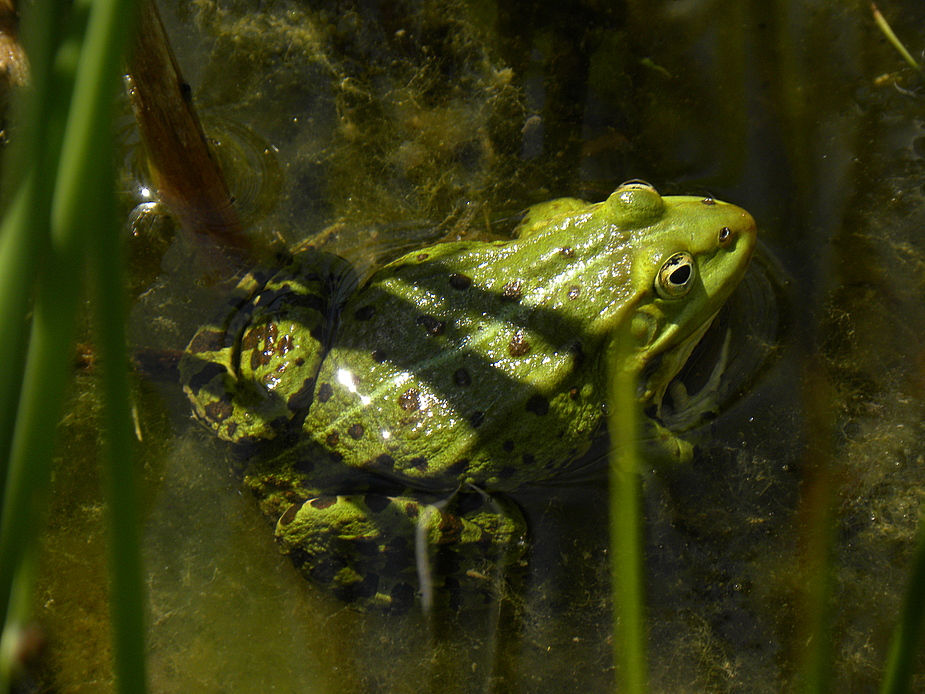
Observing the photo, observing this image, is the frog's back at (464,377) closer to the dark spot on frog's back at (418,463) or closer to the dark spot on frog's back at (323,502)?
the dark spot on frog's back at (418,463)

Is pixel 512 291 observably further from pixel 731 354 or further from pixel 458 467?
pixel 731 354

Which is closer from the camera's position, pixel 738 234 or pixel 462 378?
pixel 462 378

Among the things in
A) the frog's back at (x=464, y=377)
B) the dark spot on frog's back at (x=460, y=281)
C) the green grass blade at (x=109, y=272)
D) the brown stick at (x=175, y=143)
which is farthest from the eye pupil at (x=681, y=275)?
the green grass blade at (x=109, y=272)

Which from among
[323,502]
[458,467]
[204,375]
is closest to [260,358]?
[204,375]

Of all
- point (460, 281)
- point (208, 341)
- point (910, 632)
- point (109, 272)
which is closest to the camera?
point (109, 272)

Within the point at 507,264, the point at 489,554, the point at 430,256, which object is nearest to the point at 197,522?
the point at 489,554

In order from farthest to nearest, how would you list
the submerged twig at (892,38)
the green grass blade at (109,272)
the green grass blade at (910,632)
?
the submerged twig at (892,38) → the green grass blade at (910,632) → the green grass blade at (109,272)

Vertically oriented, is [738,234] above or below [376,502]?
above
